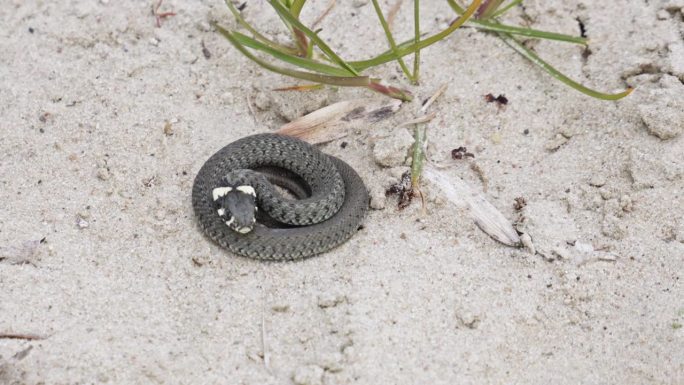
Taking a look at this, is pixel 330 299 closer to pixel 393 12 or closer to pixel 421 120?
pixel 421 120

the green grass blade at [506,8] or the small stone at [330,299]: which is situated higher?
the green grass blade at [506,8]

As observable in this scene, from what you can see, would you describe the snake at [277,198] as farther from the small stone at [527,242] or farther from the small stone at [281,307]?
the small stone at [527,242]

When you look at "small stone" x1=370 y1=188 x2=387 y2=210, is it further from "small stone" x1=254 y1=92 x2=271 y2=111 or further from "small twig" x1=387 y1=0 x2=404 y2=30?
"small twig" x1=387 y1=0 x2=404 y2=30

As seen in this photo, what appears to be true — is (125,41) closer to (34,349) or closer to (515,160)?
(34,349)

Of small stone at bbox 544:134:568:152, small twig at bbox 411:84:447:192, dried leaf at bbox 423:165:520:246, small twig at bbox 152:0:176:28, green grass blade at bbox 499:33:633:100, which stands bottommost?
dried leaf at bbox 423:165:520:246

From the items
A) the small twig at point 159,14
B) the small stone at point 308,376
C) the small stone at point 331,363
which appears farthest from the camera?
the small twig at point 159,14

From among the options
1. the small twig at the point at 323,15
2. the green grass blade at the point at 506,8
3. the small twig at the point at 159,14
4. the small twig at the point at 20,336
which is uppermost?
the small twig at the point at 159,14

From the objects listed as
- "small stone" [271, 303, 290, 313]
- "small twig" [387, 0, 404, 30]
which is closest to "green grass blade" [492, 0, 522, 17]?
"small twig" [387, 0, 404, 30]

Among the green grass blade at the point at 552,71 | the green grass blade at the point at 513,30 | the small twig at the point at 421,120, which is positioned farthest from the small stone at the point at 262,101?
the green grass blade at the point at 552,71
